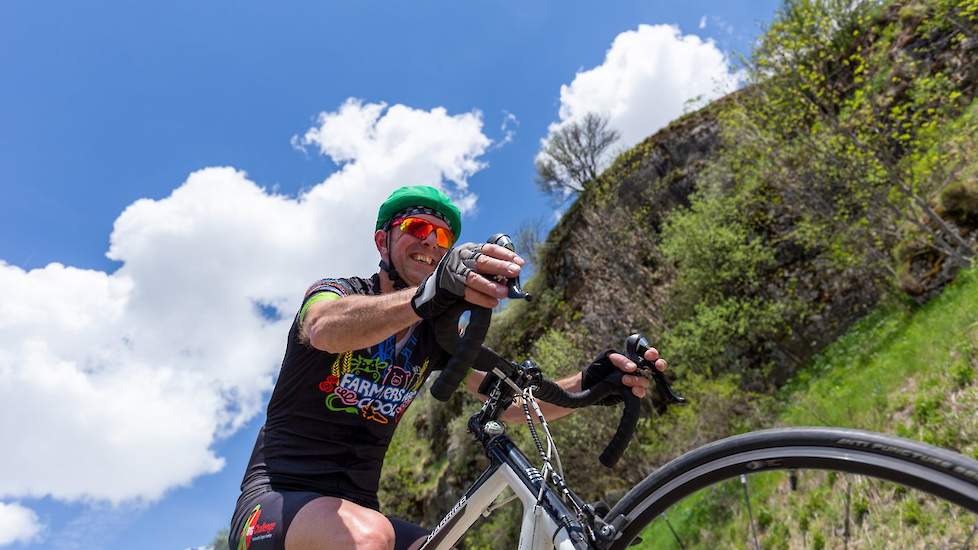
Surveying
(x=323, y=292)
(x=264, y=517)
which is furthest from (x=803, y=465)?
(x=264, y=517)

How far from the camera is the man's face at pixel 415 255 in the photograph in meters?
2.87

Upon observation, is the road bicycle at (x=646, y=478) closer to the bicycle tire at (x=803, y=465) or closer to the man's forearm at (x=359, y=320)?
the bicycle tire at (x=803, y=465)

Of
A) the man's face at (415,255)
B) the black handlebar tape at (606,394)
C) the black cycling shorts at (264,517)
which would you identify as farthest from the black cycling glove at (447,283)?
the man's face at (415,255)

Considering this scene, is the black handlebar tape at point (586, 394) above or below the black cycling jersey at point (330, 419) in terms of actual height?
below

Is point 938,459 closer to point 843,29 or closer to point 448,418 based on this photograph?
point 843,29

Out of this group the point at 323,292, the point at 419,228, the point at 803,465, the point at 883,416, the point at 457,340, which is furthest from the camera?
the point at 883,416

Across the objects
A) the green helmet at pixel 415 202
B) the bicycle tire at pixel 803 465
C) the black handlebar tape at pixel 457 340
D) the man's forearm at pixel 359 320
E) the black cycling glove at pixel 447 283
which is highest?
the green helmet at pixel 415 202

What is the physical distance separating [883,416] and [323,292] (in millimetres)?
7067

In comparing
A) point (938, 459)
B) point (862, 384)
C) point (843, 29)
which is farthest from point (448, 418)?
point (938, 459)

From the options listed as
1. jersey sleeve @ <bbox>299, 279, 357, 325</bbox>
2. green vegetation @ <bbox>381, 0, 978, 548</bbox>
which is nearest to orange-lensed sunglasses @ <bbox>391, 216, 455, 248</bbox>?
jersey sleeve @ <bbox>299, 279, 357, 325</bbox>

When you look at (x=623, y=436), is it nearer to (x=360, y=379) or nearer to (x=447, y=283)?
(x=447, y=283)

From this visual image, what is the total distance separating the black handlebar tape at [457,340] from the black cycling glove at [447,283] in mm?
35

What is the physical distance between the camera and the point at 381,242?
3.05 m

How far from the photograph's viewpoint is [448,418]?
2444 centimetres
